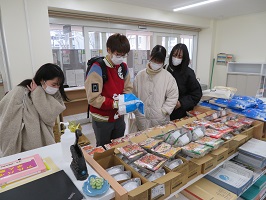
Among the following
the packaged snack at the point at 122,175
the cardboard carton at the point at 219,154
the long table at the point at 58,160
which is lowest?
the cardboard carton at the point at 219,154

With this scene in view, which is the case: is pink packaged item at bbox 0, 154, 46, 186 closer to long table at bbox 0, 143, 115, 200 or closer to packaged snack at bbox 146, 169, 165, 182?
long table at bbox 0, 143, 115, 200

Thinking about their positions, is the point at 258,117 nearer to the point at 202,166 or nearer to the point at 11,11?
the point at 202,166

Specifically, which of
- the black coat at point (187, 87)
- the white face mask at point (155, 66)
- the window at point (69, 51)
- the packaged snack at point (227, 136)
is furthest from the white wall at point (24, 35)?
the packaged snack at point (227, 136)

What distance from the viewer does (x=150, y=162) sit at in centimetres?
98

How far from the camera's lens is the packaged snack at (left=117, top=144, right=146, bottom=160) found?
102 centimetres

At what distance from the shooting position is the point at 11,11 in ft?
8.59

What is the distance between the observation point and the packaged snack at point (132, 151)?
102 cm

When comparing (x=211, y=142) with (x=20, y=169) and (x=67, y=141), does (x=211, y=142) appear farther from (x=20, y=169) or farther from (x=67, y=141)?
(x=20, y=169)

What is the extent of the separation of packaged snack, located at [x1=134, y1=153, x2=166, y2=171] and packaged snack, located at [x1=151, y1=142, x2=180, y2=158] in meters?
0.04

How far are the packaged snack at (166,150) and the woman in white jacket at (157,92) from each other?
544 millimetres

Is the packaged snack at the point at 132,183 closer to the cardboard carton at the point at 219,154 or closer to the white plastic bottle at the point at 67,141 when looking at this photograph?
the white plastic bottle at the point at 67,141

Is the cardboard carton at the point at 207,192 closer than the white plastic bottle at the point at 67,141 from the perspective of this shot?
No

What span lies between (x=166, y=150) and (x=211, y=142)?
1.05 ft

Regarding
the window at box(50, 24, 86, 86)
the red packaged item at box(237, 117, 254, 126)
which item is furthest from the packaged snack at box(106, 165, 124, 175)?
the window at box(50, 24, 86, 86)
